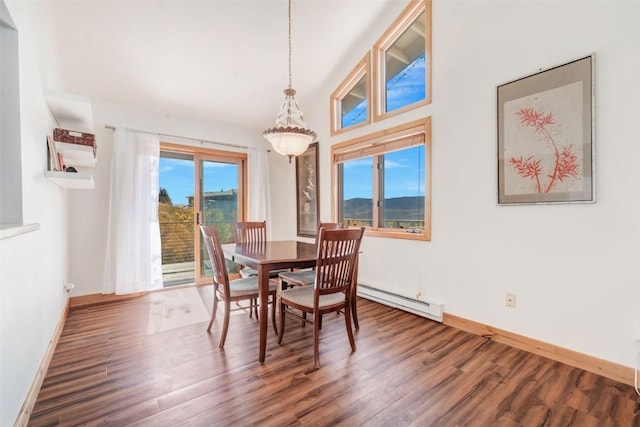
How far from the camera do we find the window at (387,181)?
9.75 ft

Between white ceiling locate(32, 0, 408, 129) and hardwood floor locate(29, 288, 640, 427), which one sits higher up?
white ceiling locate(32, 0, 408, 129)

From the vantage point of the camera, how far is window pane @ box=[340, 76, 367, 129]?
146 inches

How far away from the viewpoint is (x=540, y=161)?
83.4 inches

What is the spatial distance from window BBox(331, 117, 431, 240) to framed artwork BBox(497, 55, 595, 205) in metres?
0.72

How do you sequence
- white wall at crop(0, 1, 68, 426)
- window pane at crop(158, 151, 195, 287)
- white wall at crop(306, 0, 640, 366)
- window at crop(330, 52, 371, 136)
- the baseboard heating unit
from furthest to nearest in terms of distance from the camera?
window pane at crop(158, 151, 195, 287) → window at crop(330, 52, 371, 136) → the baseboard heating unit → white wall at crop(306, 0, 640, 366) → white wall at crop(0, 1, 68, 426)

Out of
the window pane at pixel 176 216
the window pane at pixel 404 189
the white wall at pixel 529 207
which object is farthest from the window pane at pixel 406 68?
the window pane at pixel 176 216

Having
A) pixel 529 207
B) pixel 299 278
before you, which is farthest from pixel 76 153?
pixel 529 207

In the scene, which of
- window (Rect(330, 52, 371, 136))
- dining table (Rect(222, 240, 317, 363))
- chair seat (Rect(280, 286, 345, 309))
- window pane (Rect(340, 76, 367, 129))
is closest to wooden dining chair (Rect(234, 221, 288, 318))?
dining table (Rect(222, 240, 317, 363))

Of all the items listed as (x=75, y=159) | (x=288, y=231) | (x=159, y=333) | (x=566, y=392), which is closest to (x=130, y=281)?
(x=159, y=333)

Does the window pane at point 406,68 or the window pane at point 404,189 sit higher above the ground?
the window pane at point 406,68

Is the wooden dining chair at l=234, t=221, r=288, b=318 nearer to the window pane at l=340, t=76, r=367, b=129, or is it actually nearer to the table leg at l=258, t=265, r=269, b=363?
the table leg at l=258, t=265, r=269, b=363

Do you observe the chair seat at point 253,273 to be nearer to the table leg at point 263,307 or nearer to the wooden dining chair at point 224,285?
the wooden dining chair at point 224,285

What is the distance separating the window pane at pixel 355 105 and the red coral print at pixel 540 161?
185 centimetres

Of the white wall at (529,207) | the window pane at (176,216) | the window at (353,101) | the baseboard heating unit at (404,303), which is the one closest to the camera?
the white wall at (529,207)
